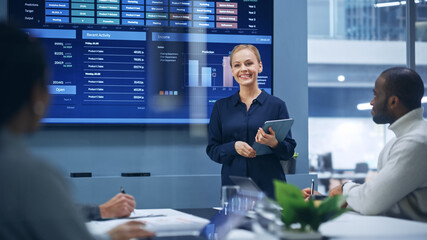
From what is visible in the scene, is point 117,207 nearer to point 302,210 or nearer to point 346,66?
point 302,210

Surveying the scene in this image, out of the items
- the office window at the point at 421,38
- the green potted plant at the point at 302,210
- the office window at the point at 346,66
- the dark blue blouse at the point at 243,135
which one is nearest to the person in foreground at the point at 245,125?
the dark blue blouse at the point at 243,135

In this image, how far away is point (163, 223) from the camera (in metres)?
1.88

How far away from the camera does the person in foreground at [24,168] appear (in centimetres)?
100

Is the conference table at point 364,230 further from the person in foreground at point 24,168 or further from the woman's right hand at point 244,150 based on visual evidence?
the woman's right hand at point 244,150

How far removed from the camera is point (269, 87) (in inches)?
157

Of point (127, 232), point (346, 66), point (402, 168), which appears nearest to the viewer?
point (127, 232)

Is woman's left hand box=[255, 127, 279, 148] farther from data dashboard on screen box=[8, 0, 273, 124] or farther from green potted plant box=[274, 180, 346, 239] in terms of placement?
green potted plant box=[274, 180, 346, 239]

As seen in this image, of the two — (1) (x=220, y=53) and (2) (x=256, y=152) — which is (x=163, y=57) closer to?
(1) (x=220, y=53)

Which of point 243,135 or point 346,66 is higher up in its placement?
point 346,66

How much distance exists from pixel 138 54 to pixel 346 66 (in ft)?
20.1

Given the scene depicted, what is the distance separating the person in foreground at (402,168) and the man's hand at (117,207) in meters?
0.80

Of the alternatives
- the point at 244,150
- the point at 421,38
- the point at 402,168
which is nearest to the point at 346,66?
the point at 421,38

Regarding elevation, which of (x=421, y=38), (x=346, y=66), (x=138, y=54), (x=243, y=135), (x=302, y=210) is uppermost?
(x=346, y=66)

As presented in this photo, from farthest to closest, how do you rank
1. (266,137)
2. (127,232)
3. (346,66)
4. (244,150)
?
(346,66)
(244,150)
(266,137)
(127,232)
